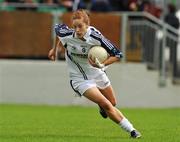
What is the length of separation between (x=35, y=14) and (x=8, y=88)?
106 inches

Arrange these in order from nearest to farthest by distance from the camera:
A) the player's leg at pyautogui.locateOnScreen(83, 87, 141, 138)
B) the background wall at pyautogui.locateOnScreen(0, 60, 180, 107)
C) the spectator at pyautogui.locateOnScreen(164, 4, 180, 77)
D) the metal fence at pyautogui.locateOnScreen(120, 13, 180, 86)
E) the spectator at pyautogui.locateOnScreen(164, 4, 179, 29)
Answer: the player's leg at pyautogui.locateOnScreen(83, 87, 141, 138) → the metal fence at pyautogui.locateOnScreen(120, 13, 180, 86) → the spectator at pyautogui.locateOnScreen(164, 4, 180, 77) → the background wall at pyautogui.locateOnScreen(0, 60, 180, 107) → the spectator at pyautogui.locateOnScreen(164, 4, 179, 29)

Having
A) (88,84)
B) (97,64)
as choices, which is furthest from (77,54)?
(97,64)

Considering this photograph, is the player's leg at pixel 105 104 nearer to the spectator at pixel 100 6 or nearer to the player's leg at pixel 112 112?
the player's leg at pixel 112 112

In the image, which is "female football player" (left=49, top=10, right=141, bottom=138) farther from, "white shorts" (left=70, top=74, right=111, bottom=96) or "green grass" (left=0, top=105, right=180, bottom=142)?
"green grass" (left=0, top=105, right=180, bottom=142)

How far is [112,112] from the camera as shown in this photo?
1365cm

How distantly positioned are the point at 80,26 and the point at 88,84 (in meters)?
1.10

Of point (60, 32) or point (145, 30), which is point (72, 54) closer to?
point (60, 32)

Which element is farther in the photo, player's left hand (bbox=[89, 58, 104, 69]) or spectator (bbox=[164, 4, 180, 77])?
spectator (bbox=[164, 4, 180, 77])

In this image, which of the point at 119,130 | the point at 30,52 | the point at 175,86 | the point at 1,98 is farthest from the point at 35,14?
the point at 119,130

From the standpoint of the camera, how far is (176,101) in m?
28.0

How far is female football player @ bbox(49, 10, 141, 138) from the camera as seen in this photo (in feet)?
44.7

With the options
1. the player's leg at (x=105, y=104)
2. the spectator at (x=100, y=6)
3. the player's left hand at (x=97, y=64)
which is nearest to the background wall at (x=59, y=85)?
the spectator at (x=100, y=6)

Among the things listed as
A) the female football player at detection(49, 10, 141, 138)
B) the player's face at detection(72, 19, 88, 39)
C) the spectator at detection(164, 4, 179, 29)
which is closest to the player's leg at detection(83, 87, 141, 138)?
the female football player at detection(49, 10, 141, 138)

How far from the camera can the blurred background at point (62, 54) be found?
27.2 meters
